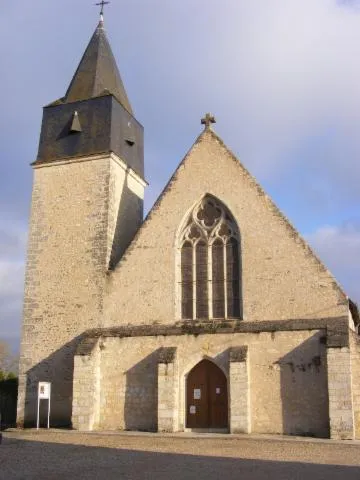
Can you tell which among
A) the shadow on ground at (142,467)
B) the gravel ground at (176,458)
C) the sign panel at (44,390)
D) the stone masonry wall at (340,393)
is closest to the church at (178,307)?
the stone masonry wall at (340,393)

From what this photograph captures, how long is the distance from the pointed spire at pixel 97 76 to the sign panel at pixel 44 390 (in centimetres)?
1124

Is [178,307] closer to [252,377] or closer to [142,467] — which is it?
[252,377]

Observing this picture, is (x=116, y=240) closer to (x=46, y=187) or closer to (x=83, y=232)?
(x=83, y=232)

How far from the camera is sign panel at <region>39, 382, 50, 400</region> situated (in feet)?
58.3

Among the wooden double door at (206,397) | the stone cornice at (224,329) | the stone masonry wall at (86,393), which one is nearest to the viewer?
the stone cornice at (224,329)

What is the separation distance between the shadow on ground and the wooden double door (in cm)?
577

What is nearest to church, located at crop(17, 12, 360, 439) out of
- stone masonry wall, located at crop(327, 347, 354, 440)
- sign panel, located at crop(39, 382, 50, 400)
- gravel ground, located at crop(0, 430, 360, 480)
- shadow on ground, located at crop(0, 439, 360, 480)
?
stone masonry wall, located at crop(327, 347, 354, 440)

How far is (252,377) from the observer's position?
16781 mm

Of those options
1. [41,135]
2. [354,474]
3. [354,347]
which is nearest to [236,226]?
[354,347]

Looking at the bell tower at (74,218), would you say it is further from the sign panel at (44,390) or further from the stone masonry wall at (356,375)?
the stone masonry wall at (356,375)

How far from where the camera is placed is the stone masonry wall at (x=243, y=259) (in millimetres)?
17266

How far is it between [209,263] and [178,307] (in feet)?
5.75

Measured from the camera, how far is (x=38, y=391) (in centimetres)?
1842

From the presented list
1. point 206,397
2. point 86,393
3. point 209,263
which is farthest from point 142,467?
point 209,263
